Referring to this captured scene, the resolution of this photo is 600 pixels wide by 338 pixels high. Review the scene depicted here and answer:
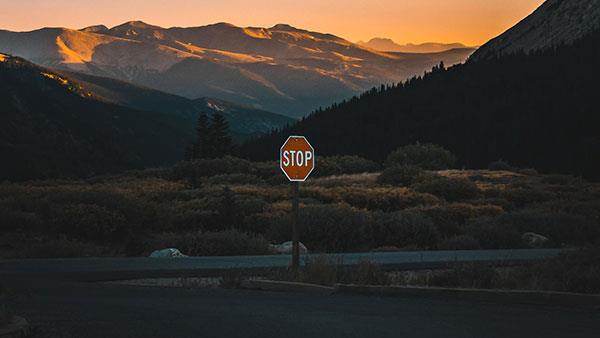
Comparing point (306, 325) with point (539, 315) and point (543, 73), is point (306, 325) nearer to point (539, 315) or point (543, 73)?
point (539, 315)

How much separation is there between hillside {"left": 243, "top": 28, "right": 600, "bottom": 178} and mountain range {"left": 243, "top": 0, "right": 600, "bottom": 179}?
17 centimetres

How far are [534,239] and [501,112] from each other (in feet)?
343

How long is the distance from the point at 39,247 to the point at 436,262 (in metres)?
10.3

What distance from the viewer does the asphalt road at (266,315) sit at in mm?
9828

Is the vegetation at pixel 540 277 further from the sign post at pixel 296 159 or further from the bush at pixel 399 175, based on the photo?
the bush at pixel 399 175

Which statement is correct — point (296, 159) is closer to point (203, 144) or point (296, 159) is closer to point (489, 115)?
point (203, 144)

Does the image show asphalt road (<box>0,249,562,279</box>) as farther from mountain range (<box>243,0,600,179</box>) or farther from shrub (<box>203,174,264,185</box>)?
mountain range (<box>243,0,600,179</box>)

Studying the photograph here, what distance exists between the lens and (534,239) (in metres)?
28.1

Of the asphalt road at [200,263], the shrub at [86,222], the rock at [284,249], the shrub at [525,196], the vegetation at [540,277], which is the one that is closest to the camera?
the vegetation at [540,277]

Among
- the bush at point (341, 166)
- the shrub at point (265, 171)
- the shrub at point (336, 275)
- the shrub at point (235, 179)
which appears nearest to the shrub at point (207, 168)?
the shrub at point (265, 171)

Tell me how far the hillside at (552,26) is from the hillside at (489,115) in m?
17.1

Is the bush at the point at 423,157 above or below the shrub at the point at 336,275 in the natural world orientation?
below

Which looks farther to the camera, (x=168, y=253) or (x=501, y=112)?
(x=501, y=112)

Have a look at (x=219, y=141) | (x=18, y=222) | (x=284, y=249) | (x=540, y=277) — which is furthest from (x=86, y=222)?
(x=219, y=141)
